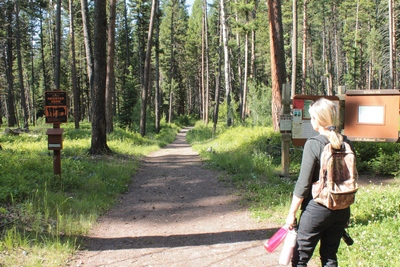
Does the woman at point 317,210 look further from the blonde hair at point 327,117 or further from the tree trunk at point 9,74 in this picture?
the tree trunk at point 9,74

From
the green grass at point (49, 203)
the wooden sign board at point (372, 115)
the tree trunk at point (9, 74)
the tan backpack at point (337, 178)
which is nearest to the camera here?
the tan backpack at point (337, 178)

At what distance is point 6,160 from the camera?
27.3 feet

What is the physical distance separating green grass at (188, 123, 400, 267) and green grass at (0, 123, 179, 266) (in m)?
3.23

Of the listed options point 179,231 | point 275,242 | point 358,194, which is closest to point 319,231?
point 275,242

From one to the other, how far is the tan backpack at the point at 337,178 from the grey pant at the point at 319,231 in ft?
0.33

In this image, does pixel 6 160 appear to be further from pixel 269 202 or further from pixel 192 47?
pixel 192 47

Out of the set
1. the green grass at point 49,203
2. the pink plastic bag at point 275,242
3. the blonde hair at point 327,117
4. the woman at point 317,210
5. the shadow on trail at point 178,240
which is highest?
the blonde hair at point 327,117

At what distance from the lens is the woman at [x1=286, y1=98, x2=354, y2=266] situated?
285 cm

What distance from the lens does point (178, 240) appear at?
203 inches

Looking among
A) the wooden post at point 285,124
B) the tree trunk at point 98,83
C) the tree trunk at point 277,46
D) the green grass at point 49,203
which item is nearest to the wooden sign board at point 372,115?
the wooden post at point 285,124

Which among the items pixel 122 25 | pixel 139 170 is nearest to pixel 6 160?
pixel 139 170

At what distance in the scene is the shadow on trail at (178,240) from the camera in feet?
16.1

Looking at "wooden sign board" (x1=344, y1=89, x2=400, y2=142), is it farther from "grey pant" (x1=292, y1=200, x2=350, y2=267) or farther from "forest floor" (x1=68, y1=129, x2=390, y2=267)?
"grey pant" (x1=292, y1=200, x2=350, y2=267)

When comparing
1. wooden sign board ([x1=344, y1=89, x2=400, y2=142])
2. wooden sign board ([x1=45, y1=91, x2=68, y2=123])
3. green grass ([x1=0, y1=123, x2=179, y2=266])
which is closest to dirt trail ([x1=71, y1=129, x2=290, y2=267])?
green grass ([x1=0, y1=123, x2=179, y2=266])
